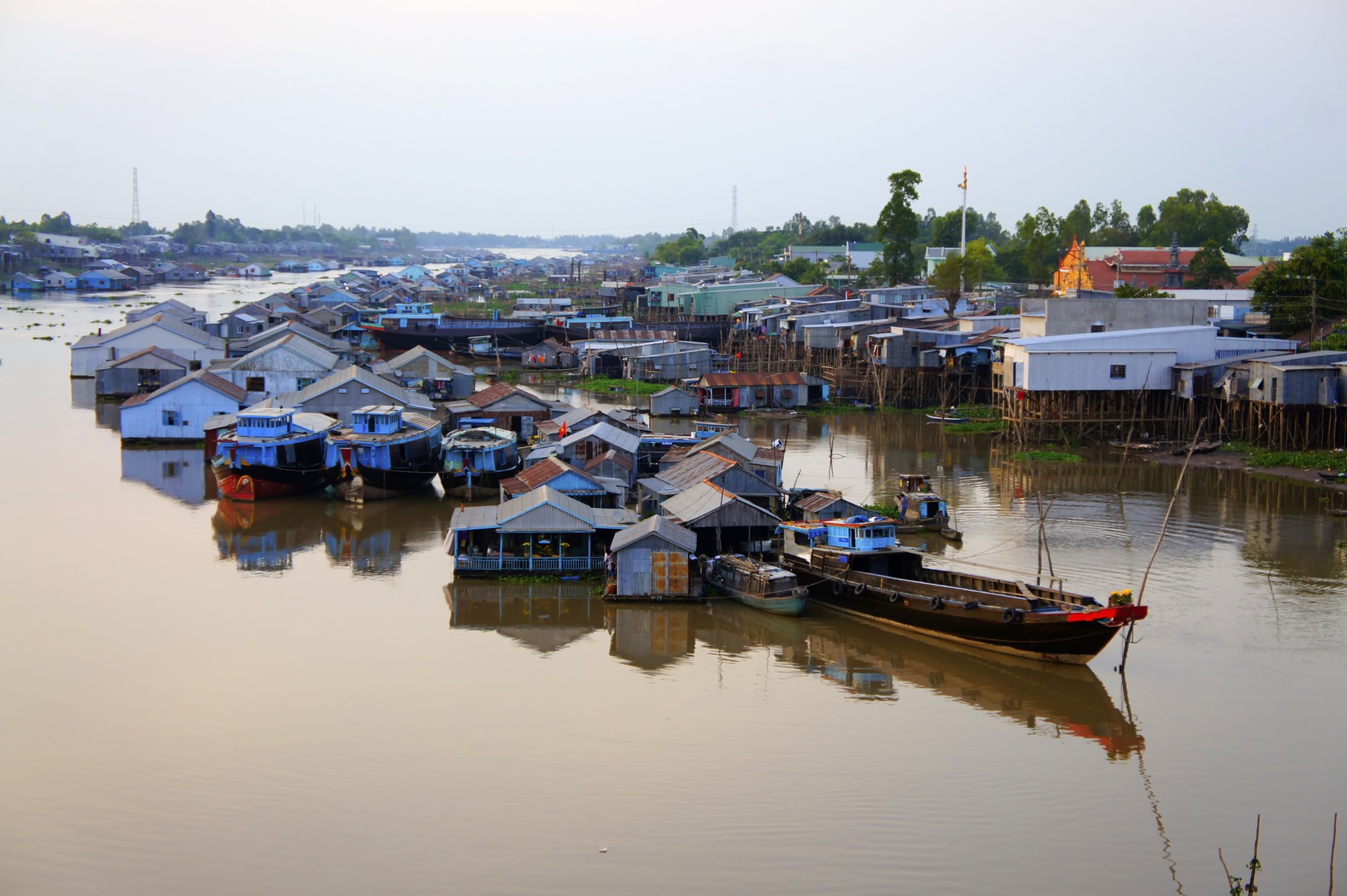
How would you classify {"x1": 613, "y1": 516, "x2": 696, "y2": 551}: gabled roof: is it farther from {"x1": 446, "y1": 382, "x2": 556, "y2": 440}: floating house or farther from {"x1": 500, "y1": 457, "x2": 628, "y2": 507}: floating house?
{"x1": 446, "y1": 382, "x2": 556, "y2": 440}: floating house

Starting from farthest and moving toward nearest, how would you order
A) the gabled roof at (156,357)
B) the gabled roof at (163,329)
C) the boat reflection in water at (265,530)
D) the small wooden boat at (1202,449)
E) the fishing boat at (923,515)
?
1. the gabled roof at (163,329)
2. the gabled roof at (156,357)
3. the small wooden boat at (1202,449)
4. the fishing boat at (923,515)
5. the boat reflection in water at (265,530)

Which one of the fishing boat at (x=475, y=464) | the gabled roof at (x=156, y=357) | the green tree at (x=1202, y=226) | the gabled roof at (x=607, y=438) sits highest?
the green tree at (x=1202, y=226)

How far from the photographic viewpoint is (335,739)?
12289 millimetres

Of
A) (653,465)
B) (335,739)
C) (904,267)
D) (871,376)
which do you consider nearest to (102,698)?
(335,739)

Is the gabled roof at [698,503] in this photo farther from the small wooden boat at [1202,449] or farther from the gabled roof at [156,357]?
the gabled roof at [156,357]

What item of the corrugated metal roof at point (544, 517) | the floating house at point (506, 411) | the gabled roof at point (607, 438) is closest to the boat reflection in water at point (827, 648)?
the corrugated metal roof at point (544, 517)

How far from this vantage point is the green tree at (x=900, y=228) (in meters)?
A: 55.4

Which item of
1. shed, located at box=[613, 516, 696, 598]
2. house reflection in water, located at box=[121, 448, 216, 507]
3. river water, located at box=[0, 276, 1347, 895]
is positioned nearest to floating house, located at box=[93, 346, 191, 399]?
house reflection in water, located at box=[121, 448, 216, 507]

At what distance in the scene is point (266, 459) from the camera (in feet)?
78.9

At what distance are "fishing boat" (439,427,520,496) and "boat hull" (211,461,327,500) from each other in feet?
8.64

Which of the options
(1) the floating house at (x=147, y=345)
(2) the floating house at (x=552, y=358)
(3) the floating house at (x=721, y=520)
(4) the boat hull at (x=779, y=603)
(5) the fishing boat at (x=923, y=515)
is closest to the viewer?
(4) the boat hull at (x=779, y=603)

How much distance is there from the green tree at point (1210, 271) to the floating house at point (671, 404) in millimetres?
23977

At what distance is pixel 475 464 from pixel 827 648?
35.5 ft

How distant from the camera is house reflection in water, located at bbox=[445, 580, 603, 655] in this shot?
52.4 feet
